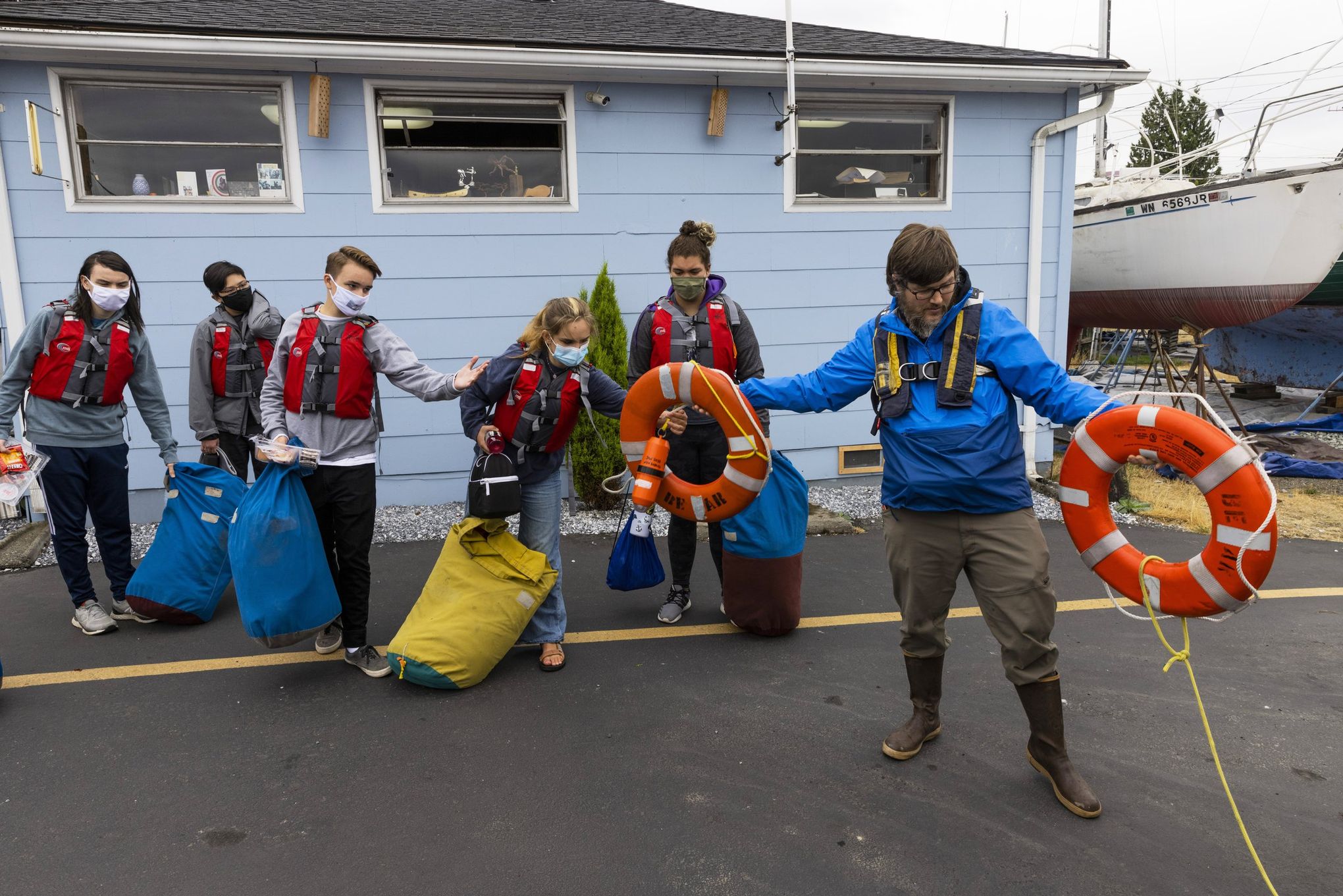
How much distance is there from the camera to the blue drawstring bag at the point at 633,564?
4176 mm

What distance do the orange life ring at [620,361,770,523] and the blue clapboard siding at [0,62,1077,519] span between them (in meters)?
3.72

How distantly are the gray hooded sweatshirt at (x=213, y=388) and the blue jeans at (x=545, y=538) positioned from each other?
1977mm

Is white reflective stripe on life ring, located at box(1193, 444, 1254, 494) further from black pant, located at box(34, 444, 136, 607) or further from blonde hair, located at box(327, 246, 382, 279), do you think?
black pant, located at box(34, 444, 136, 607)

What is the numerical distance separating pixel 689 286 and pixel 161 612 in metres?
3.25

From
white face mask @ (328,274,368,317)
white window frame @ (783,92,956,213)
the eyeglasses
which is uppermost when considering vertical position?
white window frame @ (783,92,956,213)

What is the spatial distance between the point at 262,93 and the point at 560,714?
5.58m

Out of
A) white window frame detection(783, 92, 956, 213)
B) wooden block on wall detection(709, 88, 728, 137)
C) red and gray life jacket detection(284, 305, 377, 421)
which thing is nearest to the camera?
red and gray life jacket detection(284, 305, 377, 421)

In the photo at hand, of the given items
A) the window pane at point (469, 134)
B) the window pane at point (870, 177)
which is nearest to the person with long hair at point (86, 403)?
the window pane at point (469, 134)

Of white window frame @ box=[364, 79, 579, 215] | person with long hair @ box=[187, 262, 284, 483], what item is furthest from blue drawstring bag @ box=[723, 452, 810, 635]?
white window frame @ box=[364, 79, 579, 215]

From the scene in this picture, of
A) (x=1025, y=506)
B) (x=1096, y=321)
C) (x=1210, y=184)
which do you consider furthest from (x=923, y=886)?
(x=1096, y=321)

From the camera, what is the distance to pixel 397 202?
6633mm

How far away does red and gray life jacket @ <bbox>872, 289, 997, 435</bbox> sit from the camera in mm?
2691

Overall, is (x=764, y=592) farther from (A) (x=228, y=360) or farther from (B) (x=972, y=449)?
(A) (x=228, y=360)

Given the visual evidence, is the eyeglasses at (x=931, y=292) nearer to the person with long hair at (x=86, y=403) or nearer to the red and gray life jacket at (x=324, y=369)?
the red and gray life jacket at (x=324, y=369)
